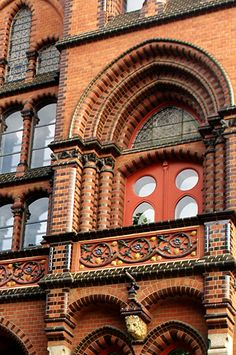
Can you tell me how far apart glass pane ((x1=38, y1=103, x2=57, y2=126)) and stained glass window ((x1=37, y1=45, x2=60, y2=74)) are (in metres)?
1.10

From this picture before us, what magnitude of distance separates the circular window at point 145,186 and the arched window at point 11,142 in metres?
3.74

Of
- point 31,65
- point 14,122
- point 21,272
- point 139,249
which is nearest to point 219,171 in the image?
point 139,249

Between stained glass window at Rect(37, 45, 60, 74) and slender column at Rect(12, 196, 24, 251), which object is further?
stained glass window at Rect(37, 45, 60, 74)

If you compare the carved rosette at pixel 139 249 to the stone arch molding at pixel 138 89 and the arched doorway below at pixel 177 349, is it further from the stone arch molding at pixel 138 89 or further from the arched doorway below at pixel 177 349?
the stone arch molding at pixel 138 89

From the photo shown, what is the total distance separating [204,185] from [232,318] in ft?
10.6

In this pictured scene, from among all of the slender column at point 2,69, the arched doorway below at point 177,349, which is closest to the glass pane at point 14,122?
the slender column at point 2,69

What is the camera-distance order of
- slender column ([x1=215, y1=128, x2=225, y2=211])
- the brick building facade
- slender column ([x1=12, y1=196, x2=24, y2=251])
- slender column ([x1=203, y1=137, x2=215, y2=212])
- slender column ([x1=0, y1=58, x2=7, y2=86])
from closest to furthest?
the brick building facade → slender column ([x1=215, y1=128, x2=225, y2=211]) → slender column ([x1=203, y1=137, x2=215, y2=212]) → slender column ([x1=12, y1=196, x2=24, y2=251]) → slender column ([x1=0, y1=58, x2=7, y2=86])

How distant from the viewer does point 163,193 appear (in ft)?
71.9

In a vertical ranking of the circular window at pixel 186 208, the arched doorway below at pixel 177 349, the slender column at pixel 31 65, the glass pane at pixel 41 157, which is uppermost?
the slender column at pixel 31 65

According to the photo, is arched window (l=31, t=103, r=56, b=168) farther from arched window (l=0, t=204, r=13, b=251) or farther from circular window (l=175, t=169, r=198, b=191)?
circular window (l=175, t=169, r=198, b=191)

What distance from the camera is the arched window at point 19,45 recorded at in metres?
26.4

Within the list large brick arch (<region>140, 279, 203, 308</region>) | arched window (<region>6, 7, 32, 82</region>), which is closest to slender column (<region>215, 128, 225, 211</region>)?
large brick arch (<region>140, 279, 203, 308</region>)

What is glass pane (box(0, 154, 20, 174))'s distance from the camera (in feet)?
81.4

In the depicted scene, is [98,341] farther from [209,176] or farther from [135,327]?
[209,176]
